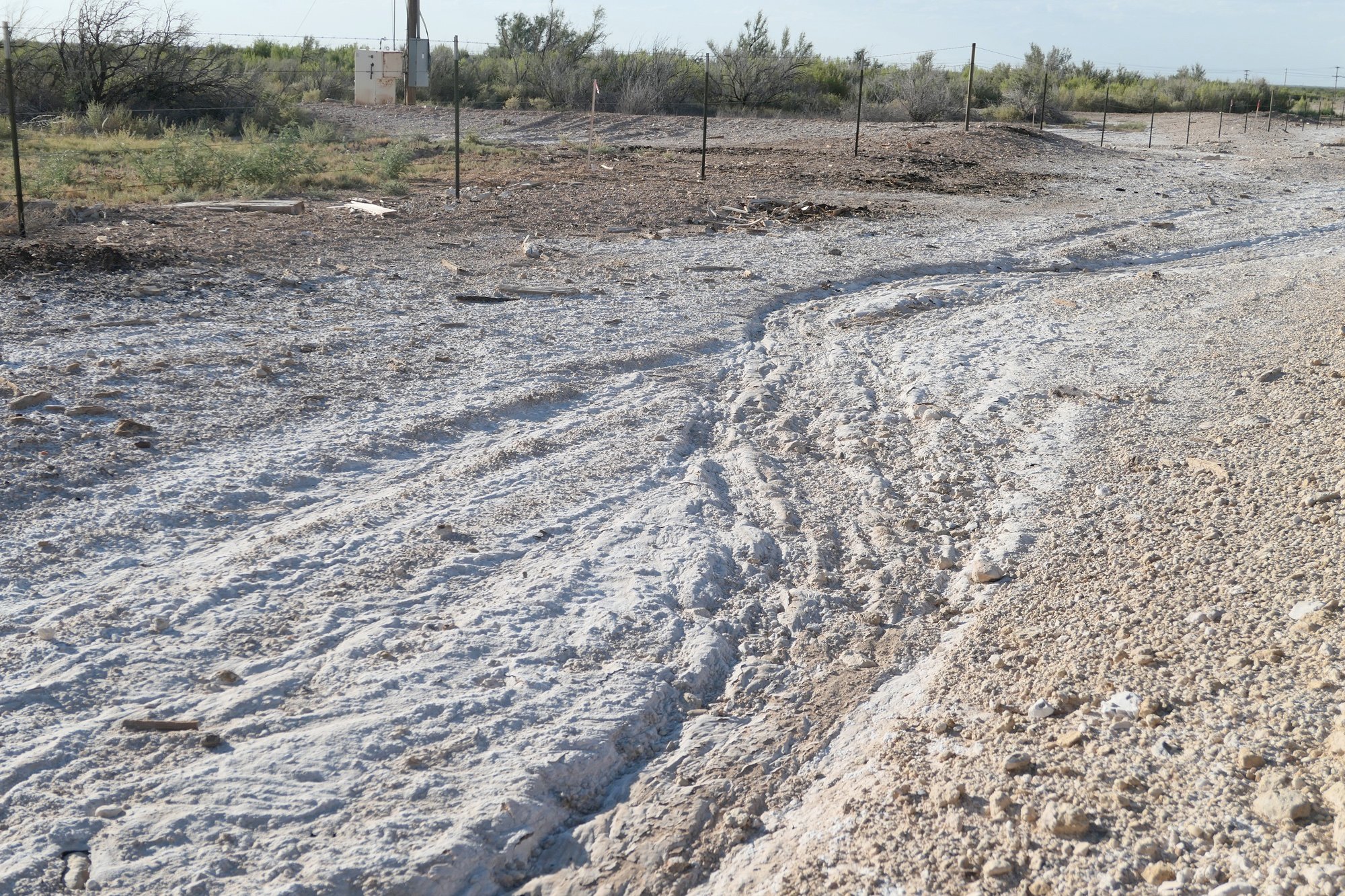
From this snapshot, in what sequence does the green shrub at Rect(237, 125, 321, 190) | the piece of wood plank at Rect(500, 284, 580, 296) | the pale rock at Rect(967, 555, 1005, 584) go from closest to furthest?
1. the pale rock at Rect(967, 555, 1005, 584)
2. the piece of wood plank at Rect(500, 284, 580, 296)
3. the green shrub at Rect(237, 125, 321, 190)

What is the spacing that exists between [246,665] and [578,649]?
3.81 feet

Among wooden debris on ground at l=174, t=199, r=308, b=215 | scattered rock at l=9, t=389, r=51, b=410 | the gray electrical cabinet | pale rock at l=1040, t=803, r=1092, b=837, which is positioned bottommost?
pale rock at l=1040, t=803, r=1092, b=837

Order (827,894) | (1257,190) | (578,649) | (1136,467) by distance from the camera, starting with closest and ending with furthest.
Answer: (827,894) < (578,649) < (1136,467) < (1257,190)

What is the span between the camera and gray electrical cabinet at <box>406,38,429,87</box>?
76.7ft

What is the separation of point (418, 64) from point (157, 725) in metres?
22.3

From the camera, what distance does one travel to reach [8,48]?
32.5 feet

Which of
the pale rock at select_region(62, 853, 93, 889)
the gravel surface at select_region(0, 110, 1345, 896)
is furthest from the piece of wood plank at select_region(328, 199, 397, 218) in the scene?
the pale rock at select_region(62, 853, 93, 889)

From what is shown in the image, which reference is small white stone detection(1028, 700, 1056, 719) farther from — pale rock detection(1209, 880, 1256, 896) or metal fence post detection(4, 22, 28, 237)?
metal fence post detection(4, 22, 28, 237)

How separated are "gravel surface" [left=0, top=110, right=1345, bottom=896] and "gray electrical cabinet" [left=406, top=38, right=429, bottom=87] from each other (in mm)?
14923

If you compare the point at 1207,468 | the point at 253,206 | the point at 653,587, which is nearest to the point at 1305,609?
the point at 1207,468

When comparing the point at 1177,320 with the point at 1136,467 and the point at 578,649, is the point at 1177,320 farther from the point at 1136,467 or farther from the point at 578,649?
the point at 578,649

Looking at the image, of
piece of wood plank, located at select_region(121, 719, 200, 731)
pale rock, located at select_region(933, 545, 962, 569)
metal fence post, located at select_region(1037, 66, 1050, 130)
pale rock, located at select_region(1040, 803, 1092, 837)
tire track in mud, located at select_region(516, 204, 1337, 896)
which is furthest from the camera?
metal fence post, located at select_region(1037, 66, 1050, 130)

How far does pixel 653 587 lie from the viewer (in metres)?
4.78

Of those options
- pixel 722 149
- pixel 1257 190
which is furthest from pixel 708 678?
pixel 722 149
